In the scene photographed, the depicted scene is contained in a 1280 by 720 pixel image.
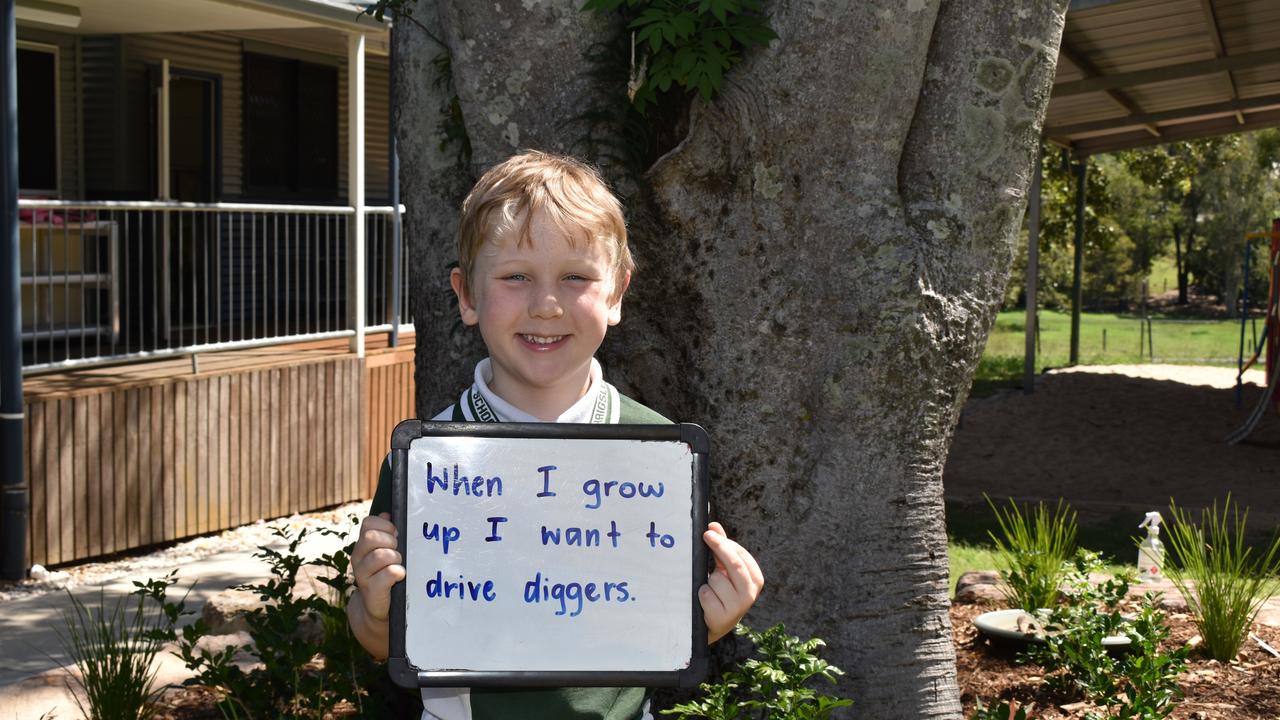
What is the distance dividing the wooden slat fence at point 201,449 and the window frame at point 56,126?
3.50 meters

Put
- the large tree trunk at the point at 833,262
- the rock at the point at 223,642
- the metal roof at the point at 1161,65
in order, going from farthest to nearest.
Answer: the metal roof at the point at 1161,65
the rock at the point at 223,642
the large tree trunk at the point at 833,262

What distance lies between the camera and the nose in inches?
90.3

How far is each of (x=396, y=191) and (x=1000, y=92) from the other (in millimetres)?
7099

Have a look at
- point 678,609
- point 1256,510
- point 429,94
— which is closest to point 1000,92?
point 429,94

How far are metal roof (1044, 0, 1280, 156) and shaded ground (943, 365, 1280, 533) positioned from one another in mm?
3391

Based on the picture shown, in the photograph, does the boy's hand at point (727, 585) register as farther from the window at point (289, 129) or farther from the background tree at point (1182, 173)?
the background tree at point (1182, 173)

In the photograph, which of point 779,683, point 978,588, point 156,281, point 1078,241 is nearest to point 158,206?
point 156,281

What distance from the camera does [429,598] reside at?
2.26 m

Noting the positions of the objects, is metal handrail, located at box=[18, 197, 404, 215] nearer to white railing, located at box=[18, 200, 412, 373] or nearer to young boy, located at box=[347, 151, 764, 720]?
white railing, located at box=[18, 200, 412, 373]

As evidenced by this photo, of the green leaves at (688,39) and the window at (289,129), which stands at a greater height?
the window at (289,129)

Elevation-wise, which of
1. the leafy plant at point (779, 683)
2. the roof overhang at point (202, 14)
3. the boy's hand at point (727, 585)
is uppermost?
the roof overhang at point (202, 14)

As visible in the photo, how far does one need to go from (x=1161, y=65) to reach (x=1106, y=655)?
10.9m

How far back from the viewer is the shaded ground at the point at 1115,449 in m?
10.2

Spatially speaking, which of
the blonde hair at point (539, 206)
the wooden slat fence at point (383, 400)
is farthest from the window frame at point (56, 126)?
the blonde hair at point (539, 206)
